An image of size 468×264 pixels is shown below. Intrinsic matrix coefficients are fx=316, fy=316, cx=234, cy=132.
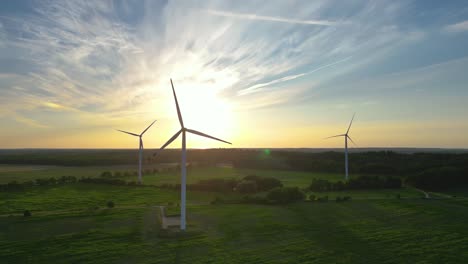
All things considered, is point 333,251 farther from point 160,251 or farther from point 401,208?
point 401,208

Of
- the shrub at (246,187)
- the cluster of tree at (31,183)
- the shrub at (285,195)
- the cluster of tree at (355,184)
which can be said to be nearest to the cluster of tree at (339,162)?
the cluster of tree at (355,184)

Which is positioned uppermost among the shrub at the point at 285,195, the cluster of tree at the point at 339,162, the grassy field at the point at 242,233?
the cluster of tree at the point at 339,162

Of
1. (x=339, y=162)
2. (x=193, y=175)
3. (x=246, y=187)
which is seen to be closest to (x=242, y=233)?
(x=246, y=187)

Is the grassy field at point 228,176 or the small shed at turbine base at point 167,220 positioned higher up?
the grassy field at point 228,176

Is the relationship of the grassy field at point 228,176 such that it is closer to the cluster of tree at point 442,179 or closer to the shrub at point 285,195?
the shrub at point 285,195

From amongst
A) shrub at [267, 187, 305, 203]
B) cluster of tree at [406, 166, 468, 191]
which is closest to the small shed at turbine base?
shrub at [267, 187, 305, 203]

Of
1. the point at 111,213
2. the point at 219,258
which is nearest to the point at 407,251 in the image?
the point at 219,258

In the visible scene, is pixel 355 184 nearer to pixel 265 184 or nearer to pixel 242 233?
pixel 265 184
